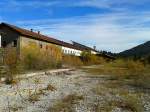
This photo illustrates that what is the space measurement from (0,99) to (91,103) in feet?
12.8

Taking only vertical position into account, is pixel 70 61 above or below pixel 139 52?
below

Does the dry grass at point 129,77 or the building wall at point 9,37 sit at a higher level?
the building wall at point 9,37

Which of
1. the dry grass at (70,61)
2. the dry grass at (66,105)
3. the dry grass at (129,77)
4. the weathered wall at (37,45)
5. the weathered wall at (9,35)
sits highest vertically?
the weathered wall at (9,35)

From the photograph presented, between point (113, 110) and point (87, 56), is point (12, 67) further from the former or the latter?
point (87, 56)

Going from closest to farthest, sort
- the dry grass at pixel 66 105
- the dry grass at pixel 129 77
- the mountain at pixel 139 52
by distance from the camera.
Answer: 1. the dry grass at pixel 66 105
2. the dry grass at pixel 129 77
3. the mountain at pixel 139 52

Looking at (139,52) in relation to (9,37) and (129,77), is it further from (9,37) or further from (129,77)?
(129,77)

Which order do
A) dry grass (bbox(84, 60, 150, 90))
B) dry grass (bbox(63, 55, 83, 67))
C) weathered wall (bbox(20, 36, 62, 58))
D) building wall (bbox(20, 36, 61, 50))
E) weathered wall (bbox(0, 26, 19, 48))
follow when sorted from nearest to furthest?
1. dry grass (bbox(84, 60, 150, 90))
2. weathered wall (bbox(20, 36, 62, 58))
3. weathered wall (bbox(0, 26, 19, 48))
4. building wall (bbox(20, 36, 61, 50))
5. dry grass (bbox(63, 55, 83, 67))

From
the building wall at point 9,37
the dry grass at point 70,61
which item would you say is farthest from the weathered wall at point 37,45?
the dry grass at point 70,61

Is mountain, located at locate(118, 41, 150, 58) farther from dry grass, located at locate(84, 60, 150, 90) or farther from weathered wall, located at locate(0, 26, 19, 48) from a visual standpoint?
weathered wall, located at locate(0, 26, 19, 48)

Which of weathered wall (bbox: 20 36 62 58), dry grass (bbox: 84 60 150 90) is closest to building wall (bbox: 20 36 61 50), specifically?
weathered wall (bbox: 20 36 62 58)

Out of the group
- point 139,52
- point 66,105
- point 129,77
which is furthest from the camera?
point 139,52

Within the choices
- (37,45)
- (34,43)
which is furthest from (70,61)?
(34,43)

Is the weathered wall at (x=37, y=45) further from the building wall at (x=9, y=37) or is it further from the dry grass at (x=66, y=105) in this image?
the dry grass at (x=66, y=105)

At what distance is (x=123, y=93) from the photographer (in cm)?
1720
